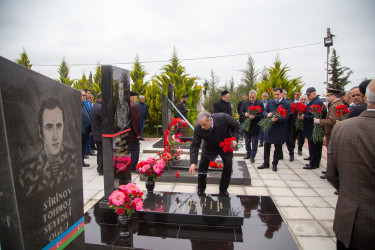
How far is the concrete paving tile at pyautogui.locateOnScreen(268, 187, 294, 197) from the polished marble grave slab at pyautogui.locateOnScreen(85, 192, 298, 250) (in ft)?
3.07

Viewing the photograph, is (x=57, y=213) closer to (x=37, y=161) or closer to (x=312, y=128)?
(x=37, y=161)

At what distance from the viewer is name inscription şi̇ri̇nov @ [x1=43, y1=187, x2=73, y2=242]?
4.66 ft

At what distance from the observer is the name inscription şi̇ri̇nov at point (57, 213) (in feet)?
4.66

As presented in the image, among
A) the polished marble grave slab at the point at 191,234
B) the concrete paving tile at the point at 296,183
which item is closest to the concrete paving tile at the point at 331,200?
the concrete paving tile at the point at 296,183

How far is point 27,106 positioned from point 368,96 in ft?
7.48

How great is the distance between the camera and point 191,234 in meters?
3.21

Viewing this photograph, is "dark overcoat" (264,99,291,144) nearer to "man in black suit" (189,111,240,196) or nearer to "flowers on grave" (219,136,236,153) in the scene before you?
"man in black suit" (189,111,240,196)

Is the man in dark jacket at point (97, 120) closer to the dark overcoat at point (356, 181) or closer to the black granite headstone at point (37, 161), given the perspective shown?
the black granite headstone at point (37, 161)

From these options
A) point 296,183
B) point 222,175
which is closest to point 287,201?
point 296,183

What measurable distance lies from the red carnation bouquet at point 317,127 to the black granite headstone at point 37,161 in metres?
5.81

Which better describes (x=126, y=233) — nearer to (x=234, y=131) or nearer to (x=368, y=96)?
(x=234, y=131)

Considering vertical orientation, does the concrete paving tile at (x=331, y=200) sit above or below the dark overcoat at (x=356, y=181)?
below

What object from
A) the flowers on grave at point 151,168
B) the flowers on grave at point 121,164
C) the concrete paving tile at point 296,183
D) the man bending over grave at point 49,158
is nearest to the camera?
the man bending over grave at point 49,158

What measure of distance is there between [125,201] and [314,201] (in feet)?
11.2
